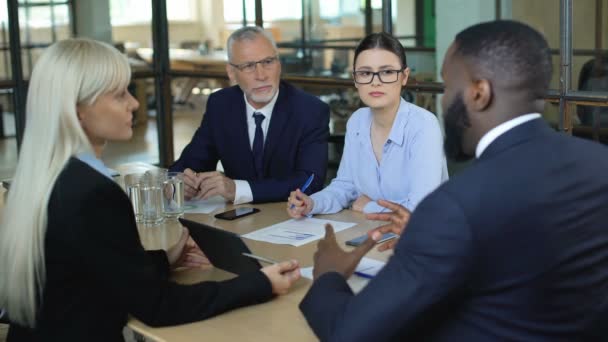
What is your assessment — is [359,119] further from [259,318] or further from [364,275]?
[259,318]

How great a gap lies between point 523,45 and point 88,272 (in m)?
1.02

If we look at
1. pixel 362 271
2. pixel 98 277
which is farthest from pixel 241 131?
pixel 98 277

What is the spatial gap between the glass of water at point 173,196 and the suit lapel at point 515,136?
159 centimetres

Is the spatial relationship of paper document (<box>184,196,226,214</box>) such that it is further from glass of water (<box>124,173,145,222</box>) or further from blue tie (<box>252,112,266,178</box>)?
blue tie (<box>252,112,266,178</box>)

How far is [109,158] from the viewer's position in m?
5.69

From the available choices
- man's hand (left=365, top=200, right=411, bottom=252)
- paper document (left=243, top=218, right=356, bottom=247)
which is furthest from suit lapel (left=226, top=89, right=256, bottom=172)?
man's hand (left=365, top=200, right=411, bottom=252)

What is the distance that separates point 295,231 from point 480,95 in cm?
120

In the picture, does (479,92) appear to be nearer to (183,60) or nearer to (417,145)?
(417,145)

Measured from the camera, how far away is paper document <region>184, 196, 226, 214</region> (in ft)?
9.74

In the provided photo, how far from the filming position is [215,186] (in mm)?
3023

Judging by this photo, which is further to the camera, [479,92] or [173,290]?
[173,290]

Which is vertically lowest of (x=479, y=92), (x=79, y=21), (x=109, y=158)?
(x=109, y=158)

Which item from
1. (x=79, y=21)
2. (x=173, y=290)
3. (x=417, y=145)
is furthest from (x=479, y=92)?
(x=79, y=21)

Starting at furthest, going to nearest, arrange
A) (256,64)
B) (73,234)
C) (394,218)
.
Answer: (256,64)
(394,218)
(73,234)
